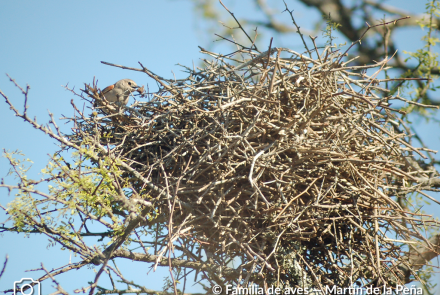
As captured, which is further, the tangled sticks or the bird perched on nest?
the bird perched on nest

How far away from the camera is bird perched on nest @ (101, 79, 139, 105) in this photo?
16.3ft

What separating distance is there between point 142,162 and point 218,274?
1346 mm

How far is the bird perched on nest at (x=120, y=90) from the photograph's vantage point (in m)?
4.97

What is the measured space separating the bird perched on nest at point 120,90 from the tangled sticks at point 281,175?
0.89 metres

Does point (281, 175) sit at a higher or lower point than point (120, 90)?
lower

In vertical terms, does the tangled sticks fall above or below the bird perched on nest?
below

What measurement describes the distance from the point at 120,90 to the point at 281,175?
257cm

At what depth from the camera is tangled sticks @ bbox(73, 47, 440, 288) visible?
3504mm

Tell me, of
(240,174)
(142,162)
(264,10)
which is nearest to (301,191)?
(240,174)

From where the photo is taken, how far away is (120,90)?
5.10 metres

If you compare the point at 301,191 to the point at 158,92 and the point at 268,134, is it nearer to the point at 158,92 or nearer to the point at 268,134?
the point at 268,134

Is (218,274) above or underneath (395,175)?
underneath

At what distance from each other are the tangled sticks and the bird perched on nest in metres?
0.89

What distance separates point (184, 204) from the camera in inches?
140
